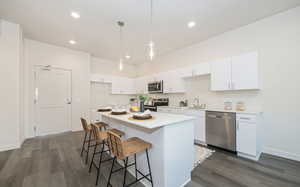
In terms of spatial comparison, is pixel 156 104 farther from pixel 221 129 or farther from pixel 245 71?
pixel 245 71

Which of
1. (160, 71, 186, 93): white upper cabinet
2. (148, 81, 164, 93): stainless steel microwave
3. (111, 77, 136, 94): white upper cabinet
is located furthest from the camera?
(111, 77, 136, 94): white upper cabinet

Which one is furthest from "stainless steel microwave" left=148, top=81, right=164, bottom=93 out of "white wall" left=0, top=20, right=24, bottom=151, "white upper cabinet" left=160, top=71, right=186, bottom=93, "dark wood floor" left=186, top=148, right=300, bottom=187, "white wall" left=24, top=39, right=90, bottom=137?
"white wall" left=0, top=20, right=24, bottom=151

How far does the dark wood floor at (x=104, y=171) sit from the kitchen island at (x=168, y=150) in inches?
10.5

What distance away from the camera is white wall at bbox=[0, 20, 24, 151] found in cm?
290

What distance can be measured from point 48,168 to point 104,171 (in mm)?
1029

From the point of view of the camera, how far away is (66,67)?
4312 mm

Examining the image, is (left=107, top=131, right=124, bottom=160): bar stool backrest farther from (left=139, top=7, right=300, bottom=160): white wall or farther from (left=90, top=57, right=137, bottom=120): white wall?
(left=90, top=57, right=137, bottom=120): white wall

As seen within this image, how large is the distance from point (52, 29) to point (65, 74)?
62.6 inches

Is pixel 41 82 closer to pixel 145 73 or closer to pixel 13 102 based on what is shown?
pixel 13 102

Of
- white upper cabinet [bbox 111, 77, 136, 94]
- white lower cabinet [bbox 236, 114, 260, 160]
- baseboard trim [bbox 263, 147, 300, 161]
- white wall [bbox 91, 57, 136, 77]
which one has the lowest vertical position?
baseboard trim [bbox 263, 147, 300, 161]

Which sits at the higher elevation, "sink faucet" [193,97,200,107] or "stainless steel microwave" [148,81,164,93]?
"stainless steel microwave" [148,81,164,93]

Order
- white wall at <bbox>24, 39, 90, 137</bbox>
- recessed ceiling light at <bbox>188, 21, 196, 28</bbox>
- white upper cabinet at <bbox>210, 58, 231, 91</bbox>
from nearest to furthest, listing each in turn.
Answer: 1. recessed ceiling light at <bbox>188, 21, 196, 28</bbox>
2. white upper cabinet at <bbox>210, 58, 231, 91</bbox>
3. white wall at <bbox>24, 39, 90, 137</bbox>

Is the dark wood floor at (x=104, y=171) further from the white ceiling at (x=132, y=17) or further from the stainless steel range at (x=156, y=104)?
the white ceiling at (x=132, y=17)

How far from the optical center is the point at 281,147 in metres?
2.49
